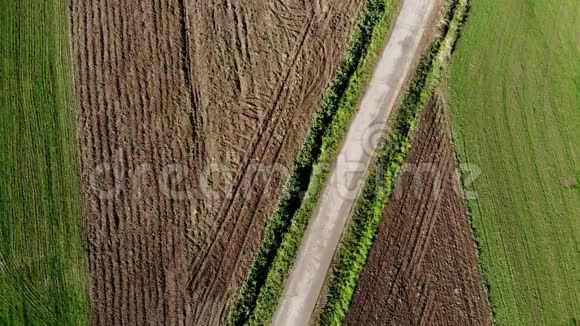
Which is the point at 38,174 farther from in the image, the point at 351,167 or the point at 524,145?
the point at 524,145

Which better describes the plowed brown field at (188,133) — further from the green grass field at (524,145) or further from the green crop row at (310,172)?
the green grass field at (524,145)

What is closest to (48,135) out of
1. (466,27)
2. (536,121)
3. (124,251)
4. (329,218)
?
(124,251)

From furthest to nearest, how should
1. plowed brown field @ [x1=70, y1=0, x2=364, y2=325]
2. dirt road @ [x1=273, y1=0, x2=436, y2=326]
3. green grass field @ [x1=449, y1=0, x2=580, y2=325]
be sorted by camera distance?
plowed brown field @ [x1=70, y1=0, x2=364, y2=325]
dirt road @ [x1=273, y1=0, x2=436, y2=326]
green grass field @ [x1=449, y1=0, x2=580, y2=325]

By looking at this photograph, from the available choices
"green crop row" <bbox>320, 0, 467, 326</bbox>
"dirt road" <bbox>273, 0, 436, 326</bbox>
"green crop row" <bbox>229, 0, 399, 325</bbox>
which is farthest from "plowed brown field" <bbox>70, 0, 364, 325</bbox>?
"green crop row" <bbox>320, 0, 467, 326</bbox>

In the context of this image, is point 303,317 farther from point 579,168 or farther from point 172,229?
point 579,168

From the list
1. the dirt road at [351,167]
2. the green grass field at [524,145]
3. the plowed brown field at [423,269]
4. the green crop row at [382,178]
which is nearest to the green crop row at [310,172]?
the dirt road at [351,167]

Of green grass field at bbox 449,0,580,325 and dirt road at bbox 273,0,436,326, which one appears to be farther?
dirt road at bbox 273,0,436,326

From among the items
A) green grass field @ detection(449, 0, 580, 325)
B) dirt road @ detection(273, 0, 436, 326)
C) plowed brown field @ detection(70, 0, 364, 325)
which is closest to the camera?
green grass field @ detection(449, 0, 580, 325)

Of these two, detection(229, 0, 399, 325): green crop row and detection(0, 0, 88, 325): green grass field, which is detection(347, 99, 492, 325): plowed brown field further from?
detection(0, 0, 88, 325): green grass field
